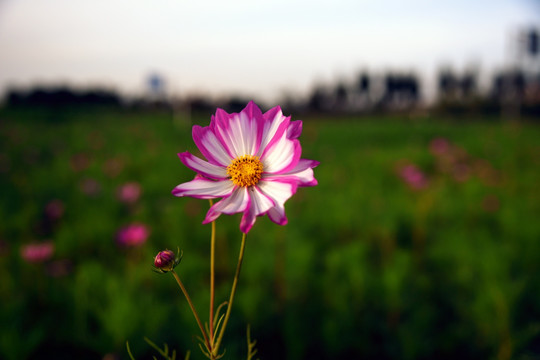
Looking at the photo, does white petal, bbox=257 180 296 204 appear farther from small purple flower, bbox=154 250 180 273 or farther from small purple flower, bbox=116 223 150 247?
small purple flower, bbox=116 223 150 247

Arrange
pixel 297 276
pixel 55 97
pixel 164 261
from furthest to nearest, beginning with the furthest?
Result: pixel 55 97, pixel 297 276, pixel 164 261

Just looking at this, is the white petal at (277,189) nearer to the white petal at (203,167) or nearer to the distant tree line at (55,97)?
the white petal at (203,167)

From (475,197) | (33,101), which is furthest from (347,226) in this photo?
(33,101)

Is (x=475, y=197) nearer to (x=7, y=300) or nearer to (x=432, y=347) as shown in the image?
(x=432, y=347)

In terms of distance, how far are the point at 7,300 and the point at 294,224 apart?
4.20ft

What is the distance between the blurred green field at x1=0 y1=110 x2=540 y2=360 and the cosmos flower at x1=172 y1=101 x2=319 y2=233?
26.9 inches

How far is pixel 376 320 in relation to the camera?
1331 mm

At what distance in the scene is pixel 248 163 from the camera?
1.61 ft

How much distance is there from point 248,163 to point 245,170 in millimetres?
11

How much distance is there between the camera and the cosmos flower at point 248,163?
414 mm

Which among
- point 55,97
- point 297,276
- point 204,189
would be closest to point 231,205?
point 204,189

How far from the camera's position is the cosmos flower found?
41cm

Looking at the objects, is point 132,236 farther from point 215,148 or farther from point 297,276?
point 215,148

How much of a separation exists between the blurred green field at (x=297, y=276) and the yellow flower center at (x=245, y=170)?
0.68 meters
